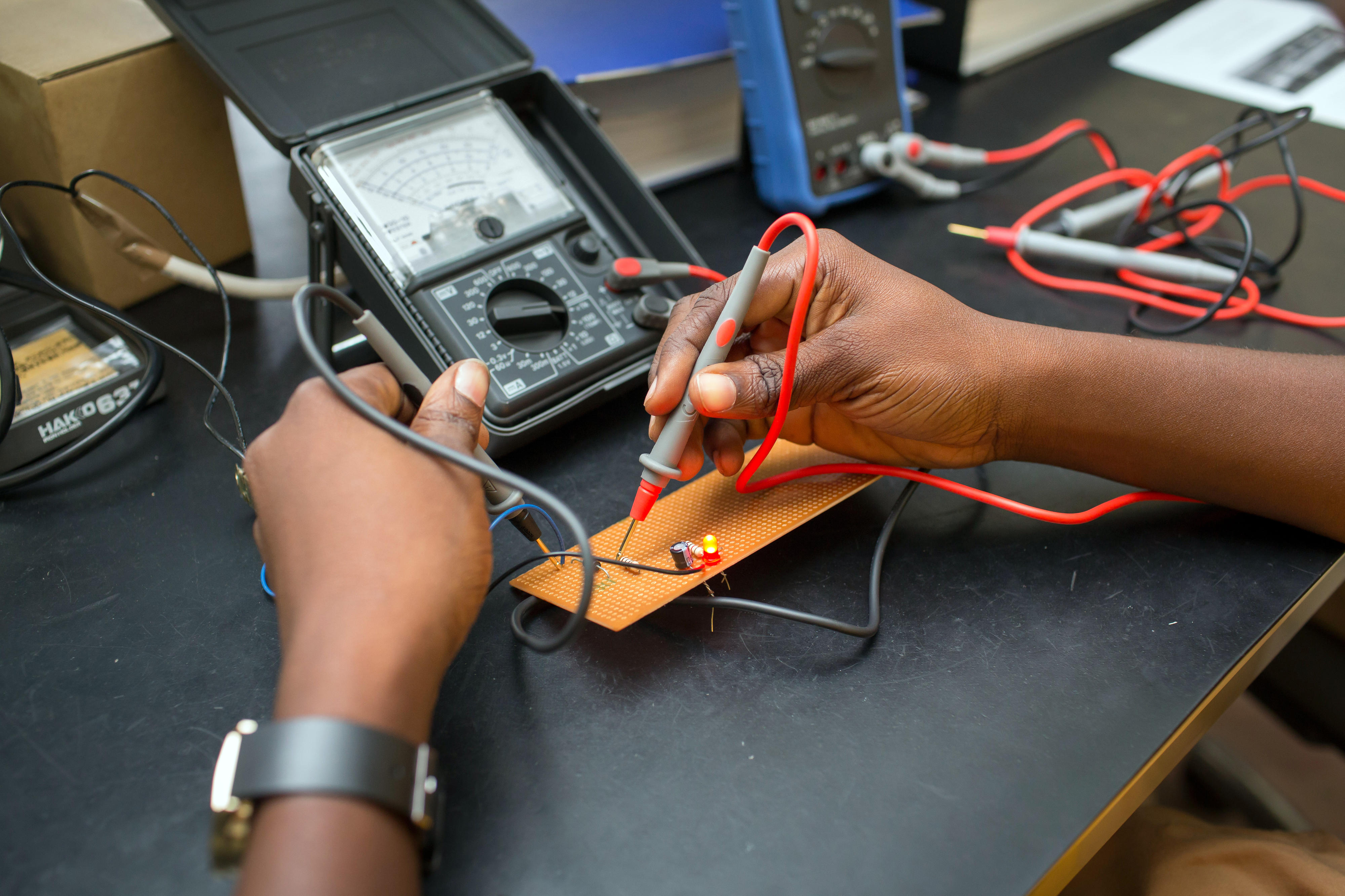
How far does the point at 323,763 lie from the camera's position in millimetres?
409

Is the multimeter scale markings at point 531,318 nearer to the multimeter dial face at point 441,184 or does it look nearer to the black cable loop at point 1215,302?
the multimeter dial face at point 441,184

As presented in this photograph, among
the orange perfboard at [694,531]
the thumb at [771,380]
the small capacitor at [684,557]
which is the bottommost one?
the orange perfboard at [694,531]

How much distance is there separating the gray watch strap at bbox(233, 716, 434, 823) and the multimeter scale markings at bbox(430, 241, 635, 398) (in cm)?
36

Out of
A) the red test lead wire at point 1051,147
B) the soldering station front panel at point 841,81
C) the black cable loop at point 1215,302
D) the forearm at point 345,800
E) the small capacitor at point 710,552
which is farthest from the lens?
the red test lead wire at point 1051,147

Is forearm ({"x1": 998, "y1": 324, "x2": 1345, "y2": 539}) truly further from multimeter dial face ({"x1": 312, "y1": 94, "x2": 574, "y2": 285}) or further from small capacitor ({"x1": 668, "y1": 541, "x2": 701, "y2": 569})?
multimeter dial face ({"x1": 312, "y1": 94, "x2": 574, "y2": 285})

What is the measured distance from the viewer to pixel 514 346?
76 cm

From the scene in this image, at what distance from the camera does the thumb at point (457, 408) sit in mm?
538

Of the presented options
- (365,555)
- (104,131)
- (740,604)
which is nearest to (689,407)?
(740,604)

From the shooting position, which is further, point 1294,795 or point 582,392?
point 1294,795

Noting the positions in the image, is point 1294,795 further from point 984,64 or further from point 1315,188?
point 984,64

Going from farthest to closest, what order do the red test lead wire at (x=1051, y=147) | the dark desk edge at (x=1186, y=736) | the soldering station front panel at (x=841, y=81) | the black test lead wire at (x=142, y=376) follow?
the red test lead wire at (x=1051, y=147) → the soldering station front panel at (x=841, y=81) → the black test lead wire at (x=142, y=376) → the dark desk edge at (x=1186, y=736)

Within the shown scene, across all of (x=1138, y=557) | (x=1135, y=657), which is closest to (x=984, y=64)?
(x=1138, y=557)

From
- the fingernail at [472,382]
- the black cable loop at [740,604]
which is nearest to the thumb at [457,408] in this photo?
the fingernail at [472,382]

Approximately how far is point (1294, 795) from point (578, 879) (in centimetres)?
150
